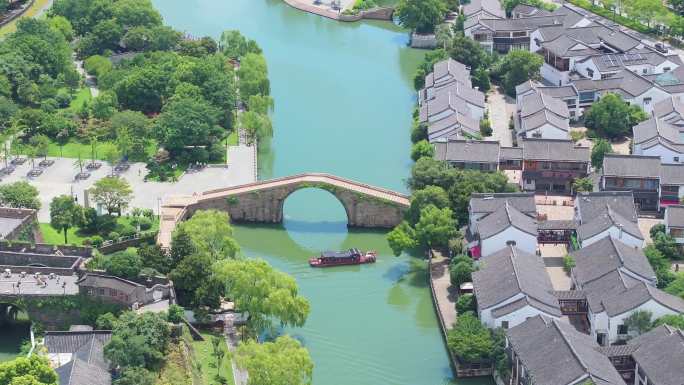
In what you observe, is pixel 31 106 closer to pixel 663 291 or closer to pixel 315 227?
pixel 315 227

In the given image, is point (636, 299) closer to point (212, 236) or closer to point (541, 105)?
point (212, 236)

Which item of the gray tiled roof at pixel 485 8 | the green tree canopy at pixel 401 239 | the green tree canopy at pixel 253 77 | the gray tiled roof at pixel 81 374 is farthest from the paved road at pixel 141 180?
the gray tiled roof at pixel 485 8

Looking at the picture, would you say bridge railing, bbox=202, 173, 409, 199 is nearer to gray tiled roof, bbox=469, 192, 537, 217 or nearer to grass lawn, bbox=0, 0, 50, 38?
gray tiled roof, bbox=469, 192, 537, 217

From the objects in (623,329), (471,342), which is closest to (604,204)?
(623,329)

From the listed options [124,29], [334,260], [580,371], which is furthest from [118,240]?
[124,29]

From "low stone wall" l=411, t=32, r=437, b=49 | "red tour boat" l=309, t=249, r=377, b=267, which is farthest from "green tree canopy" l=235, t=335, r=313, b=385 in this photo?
"low stone wall" l=411, t=32, r=437, b=49

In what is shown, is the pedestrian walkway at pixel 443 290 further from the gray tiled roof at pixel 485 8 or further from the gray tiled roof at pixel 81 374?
the gray tiled roof at pixel 485 8
